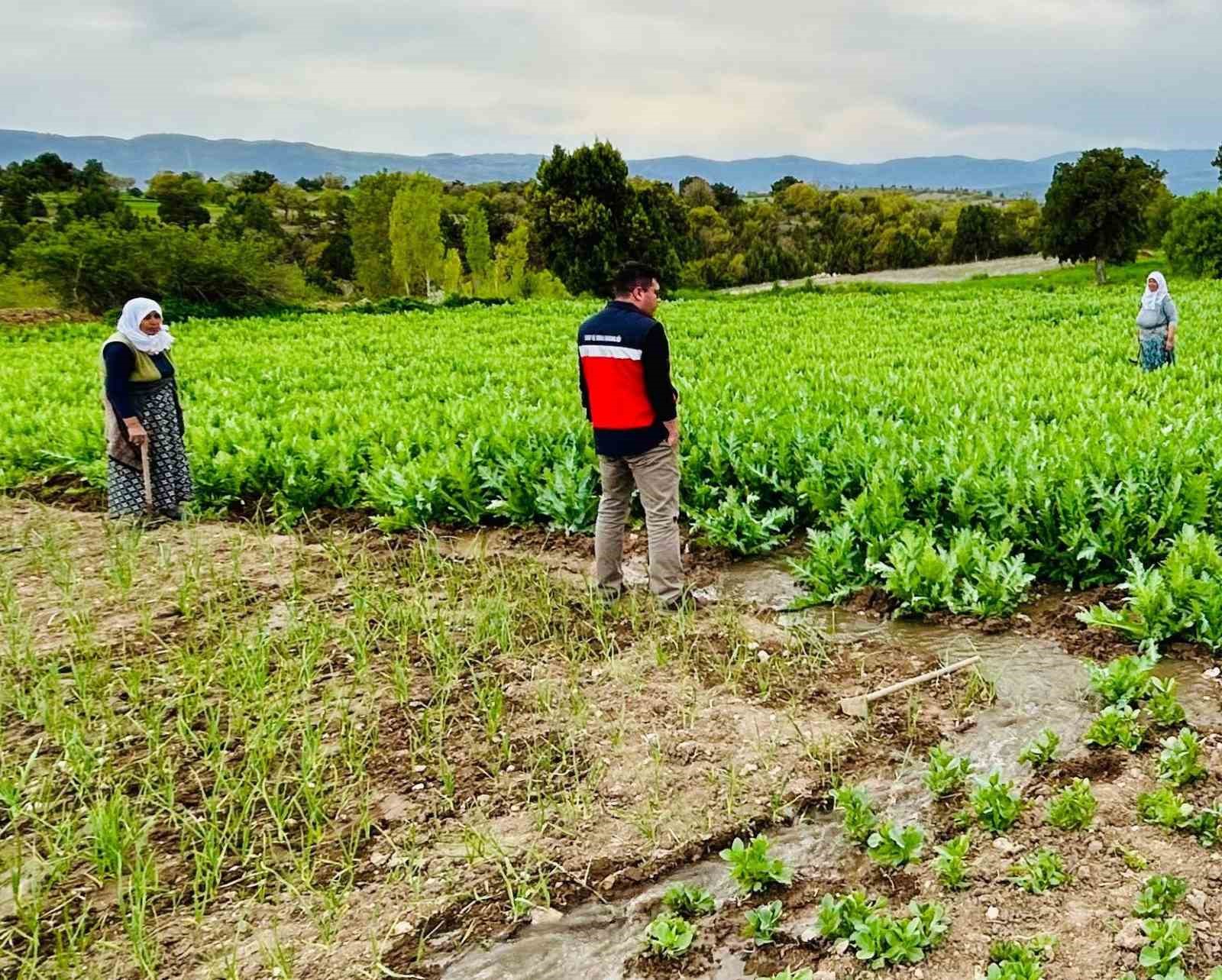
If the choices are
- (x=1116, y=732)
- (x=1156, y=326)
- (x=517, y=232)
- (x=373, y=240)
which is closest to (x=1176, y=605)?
(x=1116, y=732)

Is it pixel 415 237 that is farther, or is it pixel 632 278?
pixel 415 237

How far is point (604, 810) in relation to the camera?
404 centimetres

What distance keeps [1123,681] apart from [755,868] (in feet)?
7.93

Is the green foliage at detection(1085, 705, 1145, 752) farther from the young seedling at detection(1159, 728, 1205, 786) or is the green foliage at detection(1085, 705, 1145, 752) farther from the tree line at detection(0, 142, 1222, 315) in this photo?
the tree line at detection(0, 142, 1222, 315)

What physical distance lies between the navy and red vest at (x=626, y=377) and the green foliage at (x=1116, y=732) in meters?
2.87

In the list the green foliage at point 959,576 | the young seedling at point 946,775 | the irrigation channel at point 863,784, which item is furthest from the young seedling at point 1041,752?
the green foliage at point 959,576

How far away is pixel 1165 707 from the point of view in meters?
4.54

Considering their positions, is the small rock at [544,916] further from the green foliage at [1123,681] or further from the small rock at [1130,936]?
the green foliage at [1123,681]

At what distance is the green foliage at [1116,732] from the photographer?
4340 mm

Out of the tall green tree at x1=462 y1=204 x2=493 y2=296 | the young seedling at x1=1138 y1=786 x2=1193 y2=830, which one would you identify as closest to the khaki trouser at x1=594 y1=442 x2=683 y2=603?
the young seedling at x1=1138 y1=786 x2=1193 y2=830

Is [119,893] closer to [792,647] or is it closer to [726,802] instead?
[726,802]

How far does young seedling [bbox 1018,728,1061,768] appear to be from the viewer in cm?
429

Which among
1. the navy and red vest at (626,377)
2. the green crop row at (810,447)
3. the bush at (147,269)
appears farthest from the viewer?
the bush at (147,269)

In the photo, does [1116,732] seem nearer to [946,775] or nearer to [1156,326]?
[946,775]
